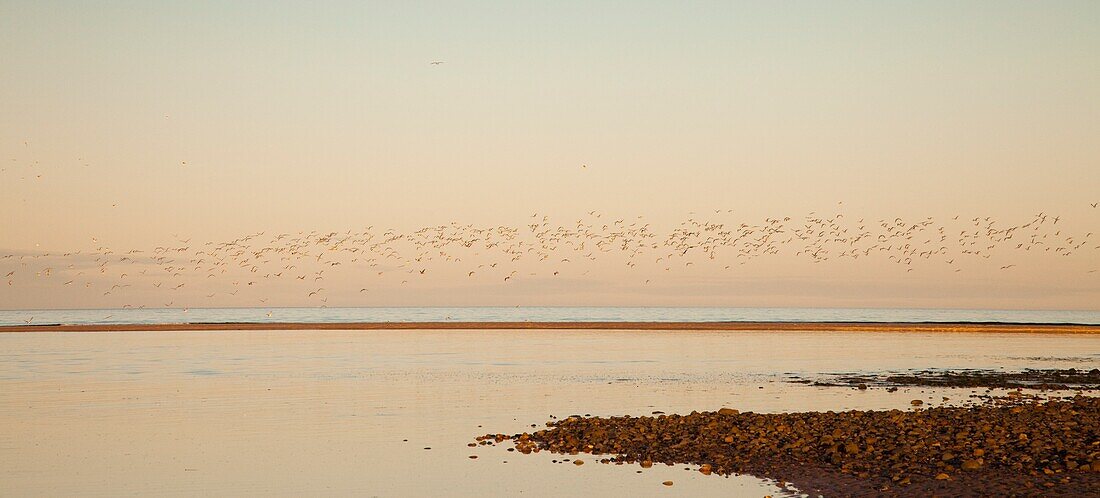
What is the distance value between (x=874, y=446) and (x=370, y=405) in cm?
1777

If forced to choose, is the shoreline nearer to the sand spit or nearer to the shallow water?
the shallow water

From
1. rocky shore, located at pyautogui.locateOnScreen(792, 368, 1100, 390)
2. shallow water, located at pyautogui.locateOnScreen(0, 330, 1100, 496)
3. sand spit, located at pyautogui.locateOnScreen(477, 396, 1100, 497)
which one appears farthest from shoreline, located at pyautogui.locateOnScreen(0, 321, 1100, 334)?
sand spit, located at pyautogui.locateOnScreen(477, 396, 1100, 497)

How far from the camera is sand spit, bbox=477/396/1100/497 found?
20.0m

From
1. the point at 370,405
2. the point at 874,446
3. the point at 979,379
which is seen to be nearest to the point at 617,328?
the point at 979,379

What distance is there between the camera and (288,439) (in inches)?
1073

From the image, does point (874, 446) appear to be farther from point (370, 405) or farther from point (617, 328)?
point (617, 328)

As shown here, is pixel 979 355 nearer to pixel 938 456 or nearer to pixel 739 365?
pixel 739 365

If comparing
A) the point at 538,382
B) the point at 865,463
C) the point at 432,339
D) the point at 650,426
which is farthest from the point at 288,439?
the point at 432,339

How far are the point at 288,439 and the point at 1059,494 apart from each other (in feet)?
59.6

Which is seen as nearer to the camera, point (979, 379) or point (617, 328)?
point (979, 379)

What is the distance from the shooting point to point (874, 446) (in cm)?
2356

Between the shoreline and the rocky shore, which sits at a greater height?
the rocky shore

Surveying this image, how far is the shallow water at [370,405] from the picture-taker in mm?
21719

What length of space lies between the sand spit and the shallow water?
1.21 m
